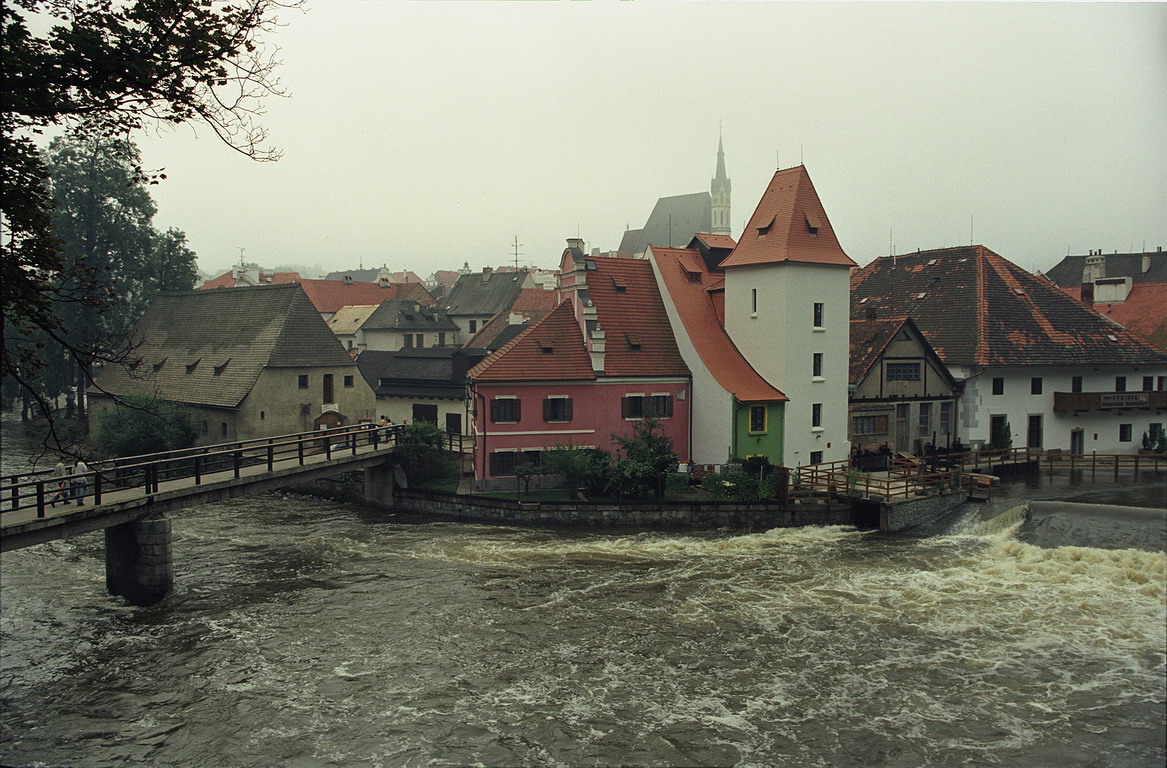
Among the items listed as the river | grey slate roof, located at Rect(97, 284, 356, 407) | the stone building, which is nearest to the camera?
the river

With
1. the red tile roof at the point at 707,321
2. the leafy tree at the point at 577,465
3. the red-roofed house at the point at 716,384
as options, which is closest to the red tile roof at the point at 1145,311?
the red tile roof at the point at 707,321

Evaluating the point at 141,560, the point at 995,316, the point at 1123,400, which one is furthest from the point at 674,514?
the point at 1123,400

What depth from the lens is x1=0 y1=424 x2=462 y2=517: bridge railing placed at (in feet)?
63.0

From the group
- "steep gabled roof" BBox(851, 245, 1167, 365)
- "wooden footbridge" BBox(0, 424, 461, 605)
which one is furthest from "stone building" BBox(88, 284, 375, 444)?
"steep gabled roof" BBox(851, 245, 1167, 365)

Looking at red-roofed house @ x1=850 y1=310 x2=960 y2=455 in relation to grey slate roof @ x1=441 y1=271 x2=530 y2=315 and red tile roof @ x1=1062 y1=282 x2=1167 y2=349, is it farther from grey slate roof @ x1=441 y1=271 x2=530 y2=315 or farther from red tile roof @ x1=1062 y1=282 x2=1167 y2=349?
grey slate roof @ x1=441 y1=271 x2=530 y2=315

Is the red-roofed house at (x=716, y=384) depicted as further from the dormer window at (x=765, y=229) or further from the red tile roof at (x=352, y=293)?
the red tile roof at (x=352, y=293)

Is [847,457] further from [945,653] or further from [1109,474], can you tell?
[945,653]

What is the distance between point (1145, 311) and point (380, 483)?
3813cm

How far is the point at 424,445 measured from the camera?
32.4 meters

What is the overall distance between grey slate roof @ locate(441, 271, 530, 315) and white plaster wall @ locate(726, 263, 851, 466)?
137ft

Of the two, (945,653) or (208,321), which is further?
(208,321)

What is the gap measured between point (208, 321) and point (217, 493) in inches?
977

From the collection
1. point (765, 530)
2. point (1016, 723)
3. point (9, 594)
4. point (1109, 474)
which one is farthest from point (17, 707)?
point (1109, 474)

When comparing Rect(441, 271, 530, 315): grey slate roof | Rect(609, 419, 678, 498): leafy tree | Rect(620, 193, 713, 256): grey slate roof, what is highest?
Rect(620, 193, 713, 256): grey slate roof
